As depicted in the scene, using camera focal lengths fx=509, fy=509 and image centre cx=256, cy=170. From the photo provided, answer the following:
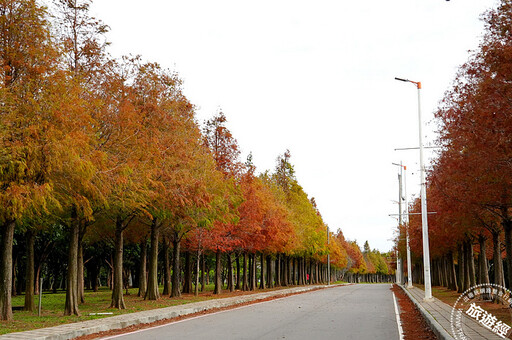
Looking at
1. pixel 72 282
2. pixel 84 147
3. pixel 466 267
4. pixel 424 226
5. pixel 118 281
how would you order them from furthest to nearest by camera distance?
pixel 466 267 → pixel 424 226 → pixel 118 281 → pixel 72 282 → pixel 84 147

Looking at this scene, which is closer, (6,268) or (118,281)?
(6,268)

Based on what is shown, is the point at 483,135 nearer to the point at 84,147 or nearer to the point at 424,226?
the point at 84,147

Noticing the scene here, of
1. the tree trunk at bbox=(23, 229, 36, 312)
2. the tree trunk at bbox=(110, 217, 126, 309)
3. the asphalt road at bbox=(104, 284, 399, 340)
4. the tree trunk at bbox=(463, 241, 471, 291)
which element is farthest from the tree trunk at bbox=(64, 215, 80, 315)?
the tree trunk at bbox=(463, 241, 471, 291)

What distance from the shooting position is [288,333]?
12.9 meters

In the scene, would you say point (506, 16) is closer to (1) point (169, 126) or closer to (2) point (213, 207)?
(1) point (169, 126)

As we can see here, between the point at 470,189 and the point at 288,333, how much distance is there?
25.0 ft

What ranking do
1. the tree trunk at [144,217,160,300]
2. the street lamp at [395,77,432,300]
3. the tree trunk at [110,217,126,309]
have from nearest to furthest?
the tree trunk at [110,217,126,309], the street lamp at [395,77,432,300], the tree trunk at [144,217,160,300]

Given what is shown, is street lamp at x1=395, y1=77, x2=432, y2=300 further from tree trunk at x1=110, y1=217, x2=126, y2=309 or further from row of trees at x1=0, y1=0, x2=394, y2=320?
tree trunk at x1=110, y1=217, x2=126, y2=309

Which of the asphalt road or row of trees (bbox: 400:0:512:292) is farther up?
row of trees (bbox: 400:0:512:292)

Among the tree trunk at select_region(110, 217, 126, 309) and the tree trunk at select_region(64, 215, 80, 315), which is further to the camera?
the tree trunk at select_region(110, 217, 126, 309)

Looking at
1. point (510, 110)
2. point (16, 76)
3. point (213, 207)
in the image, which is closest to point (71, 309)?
point (16, 76)

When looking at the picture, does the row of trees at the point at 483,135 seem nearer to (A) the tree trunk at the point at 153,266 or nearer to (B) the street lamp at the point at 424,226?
(B) the street lamp at the point at 424,226

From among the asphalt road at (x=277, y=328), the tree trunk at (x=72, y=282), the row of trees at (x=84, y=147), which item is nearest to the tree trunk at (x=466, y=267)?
the row of trees at (x=84, y=147)

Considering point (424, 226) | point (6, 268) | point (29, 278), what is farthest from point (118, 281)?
point (424, 226)
